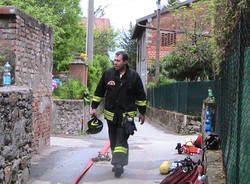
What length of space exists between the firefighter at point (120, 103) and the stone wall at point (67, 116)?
25.7 ft

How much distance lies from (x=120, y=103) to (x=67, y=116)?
26.9 feet

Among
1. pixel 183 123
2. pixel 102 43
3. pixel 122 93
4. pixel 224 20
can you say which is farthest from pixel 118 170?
pixel 102 43

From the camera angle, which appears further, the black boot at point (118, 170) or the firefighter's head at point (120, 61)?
the firefighter's head at point (120, 61)

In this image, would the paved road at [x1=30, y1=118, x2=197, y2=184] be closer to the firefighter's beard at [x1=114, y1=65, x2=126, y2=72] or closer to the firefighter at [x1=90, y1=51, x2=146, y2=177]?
the firefighter at [x1=90, y1=51, x2=146, y2=177]

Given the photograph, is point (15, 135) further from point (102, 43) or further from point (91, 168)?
point (102, 43)

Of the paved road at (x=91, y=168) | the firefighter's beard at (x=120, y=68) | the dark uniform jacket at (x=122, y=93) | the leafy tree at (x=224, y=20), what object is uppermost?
the leafy tree at (x=224, y=20)

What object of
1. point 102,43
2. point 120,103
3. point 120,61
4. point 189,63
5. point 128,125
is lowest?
point 128,125

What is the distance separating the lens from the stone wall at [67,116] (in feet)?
47.2

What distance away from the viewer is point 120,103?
6.54m

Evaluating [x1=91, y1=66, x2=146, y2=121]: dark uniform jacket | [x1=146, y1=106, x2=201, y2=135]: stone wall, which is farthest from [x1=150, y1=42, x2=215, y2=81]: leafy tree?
[x1=91, y1=66, x2=146, y2=121]: dark uniform jacket

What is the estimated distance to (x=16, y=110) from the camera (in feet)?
17.7

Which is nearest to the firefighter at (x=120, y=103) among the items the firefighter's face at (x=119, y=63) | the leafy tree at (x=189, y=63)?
the firefighter's face at (x=119, y=63)

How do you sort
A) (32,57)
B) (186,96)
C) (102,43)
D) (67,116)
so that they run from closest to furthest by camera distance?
1. (32,57)
2. (67,116)
3. (186,96)
4. (102,43)

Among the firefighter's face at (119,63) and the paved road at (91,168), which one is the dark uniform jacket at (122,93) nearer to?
the firefighter's face at (119,63)
